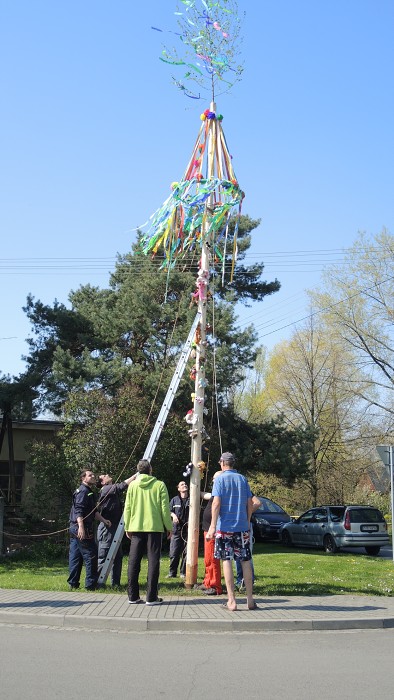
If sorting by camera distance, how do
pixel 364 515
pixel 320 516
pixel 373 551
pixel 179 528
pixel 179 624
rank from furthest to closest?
pixel 320 516, pixel 373 551, pixel 364 515, pixel 179 528, pixel 179 624

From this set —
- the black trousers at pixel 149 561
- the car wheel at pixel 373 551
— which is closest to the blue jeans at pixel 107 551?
the black trousers at pixel 149 561

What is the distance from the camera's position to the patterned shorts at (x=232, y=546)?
9398mm

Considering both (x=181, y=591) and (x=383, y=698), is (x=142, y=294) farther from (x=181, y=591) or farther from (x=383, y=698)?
(x=383, y=698)

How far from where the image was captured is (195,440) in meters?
11.3

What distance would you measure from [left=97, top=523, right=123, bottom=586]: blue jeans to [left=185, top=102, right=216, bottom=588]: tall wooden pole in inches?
43.4

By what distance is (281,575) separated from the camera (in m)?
13.7

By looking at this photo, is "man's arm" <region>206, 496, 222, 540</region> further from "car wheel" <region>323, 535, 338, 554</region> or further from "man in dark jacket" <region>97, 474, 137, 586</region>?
"car wheel" <region>323, 535, 338, 554</region>

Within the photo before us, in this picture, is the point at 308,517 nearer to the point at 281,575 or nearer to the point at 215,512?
the point at 281,575

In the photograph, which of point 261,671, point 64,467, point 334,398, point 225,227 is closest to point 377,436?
point 334,398

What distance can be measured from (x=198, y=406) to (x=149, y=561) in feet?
8.69

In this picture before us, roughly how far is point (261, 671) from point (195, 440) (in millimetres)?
4874

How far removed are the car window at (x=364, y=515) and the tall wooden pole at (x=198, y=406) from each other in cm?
1195

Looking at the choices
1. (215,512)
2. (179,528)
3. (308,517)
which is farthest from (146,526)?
(308,517)

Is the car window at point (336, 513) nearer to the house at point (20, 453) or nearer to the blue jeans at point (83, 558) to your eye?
the house at point (20, 453)
